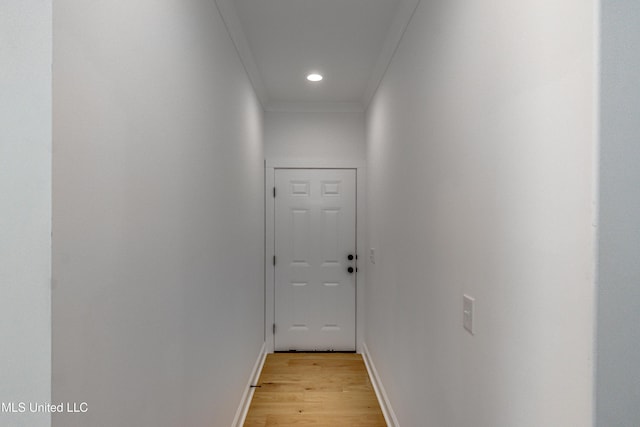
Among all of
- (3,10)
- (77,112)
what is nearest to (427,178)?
(77,112)

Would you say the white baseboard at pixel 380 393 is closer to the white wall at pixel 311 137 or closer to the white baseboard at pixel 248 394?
the white baseboard at pixel 248 394

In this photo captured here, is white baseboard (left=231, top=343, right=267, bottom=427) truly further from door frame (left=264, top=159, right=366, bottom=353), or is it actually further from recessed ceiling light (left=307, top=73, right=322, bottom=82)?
recessed ceiling light (left=307, top=73, right=322, bottom=82)

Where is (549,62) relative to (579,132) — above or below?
above

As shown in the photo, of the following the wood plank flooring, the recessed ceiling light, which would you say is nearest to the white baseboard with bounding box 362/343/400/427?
the wood plank flooring

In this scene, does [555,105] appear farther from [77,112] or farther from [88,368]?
[88,368]

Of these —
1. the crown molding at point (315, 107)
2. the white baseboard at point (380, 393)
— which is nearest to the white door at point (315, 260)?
the white baseboard at point (380, 393)

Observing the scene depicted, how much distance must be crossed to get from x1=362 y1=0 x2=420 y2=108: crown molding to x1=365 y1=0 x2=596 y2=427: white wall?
0.27 feet

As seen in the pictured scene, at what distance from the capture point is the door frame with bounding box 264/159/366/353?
370 centimetres

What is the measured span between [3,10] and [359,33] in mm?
2003

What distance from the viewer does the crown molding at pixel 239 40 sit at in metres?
1.90

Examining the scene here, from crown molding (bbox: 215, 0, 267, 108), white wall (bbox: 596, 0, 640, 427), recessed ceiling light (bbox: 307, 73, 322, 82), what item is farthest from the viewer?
recessed ceiling light (bbox: 307, 73, 322, 82)

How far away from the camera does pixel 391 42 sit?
2320mm

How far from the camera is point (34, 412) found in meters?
0.67

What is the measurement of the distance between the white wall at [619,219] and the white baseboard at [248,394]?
6.83 ft
